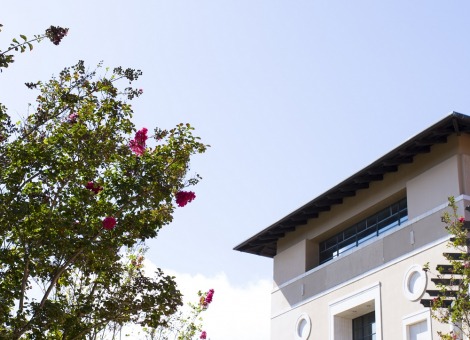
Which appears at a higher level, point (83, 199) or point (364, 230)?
point (364, 230)

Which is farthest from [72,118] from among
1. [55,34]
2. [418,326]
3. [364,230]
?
[364,230]

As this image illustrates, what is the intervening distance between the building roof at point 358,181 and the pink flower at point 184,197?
9266 mm

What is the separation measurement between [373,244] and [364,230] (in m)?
1.29

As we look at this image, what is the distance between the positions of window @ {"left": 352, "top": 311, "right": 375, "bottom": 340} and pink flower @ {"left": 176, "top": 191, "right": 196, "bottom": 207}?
1186 centimetres

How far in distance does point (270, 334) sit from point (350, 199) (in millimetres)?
5741

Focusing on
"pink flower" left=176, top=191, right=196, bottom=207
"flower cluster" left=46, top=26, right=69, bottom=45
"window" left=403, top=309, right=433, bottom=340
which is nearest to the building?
"window" left=403, top=309, right=433, bottom=340

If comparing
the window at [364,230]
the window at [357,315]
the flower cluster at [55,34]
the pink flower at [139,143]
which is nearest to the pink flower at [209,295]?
the window at [357,315]

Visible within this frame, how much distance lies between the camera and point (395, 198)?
21.5 meters

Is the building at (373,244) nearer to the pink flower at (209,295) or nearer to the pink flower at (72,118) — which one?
the pink flower at (209,295)

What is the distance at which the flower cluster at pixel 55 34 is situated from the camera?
8531 millimetres

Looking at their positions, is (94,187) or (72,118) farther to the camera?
(72,118)

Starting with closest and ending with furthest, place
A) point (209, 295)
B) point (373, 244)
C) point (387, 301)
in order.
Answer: point (209, 295)
point (387, 301)
point (373, 244)

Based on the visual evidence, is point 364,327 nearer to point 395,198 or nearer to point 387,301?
point 387,301

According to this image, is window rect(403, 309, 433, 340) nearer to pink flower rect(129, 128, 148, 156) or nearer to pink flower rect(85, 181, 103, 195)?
pink flower rect(129, 128, 148, 156)
